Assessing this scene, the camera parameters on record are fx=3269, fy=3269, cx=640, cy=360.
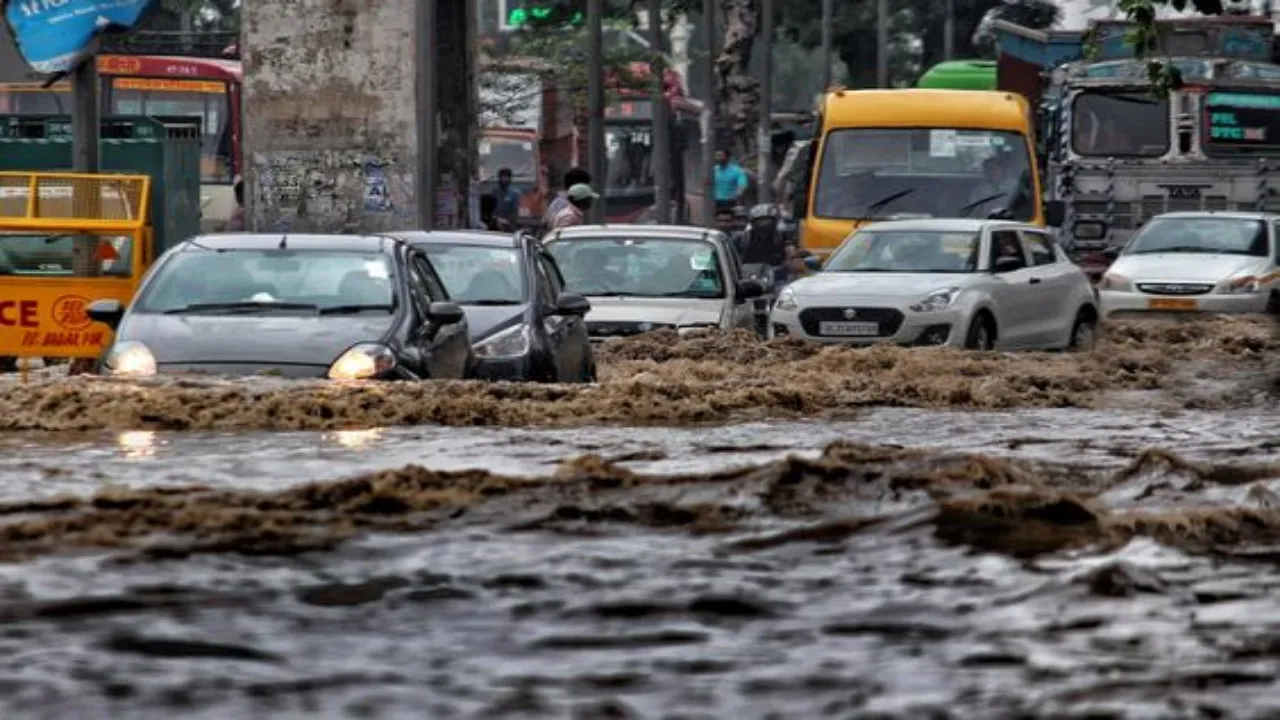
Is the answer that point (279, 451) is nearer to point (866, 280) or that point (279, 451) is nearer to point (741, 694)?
point (741, 694)

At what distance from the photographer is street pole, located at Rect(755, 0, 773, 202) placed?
49.8 meters

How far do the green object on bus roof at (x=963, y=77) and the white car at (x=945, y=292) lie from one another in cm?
2085

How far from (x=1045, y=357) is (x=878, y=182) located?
26.7 feet

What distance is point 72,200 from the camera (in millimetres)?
23422

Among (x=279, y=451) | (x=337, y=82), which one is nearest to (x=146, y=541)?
(x=279, y=451)

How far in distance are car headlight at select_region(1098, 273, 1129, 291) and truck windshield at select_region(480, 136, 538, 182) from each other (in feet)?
75.4

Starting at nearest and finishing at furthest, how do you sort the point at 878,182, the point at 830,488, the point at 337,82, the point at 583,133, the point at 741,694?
the point at 741,694 → the point at 830,488 → the point at 878,182 → the point at 337,82 → the point at 583,133

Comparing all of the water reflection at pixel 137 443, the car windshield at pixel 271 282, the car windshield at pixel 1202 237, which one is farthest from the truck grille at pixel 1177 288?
the water reflection at pixel 137 443

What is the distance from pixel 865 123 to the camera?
32844mm

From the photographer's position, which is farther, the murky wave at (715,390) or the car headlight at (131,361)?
the car headlight at (131,361)

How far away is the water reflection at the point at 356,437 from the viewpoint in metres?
14.8

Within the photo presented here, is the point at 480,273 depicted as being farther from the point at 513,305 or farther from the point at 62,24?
the point at 62,24

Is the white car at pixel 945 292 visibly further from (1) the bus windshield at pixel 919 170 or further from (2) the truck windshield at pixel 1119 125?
(2) the truck windshield at pixel 1119 125

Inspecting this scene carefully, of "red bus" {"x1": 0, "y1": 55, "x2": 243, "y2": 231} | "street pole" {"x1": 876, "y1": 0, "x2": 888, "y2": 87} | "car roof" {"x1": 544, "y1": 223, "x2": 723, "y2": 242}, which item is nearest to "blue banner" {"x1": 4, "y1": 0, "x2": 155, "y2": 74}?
"car roof" {"x1": 544, "y1": 223, "x2": 723, "y2": 242}
